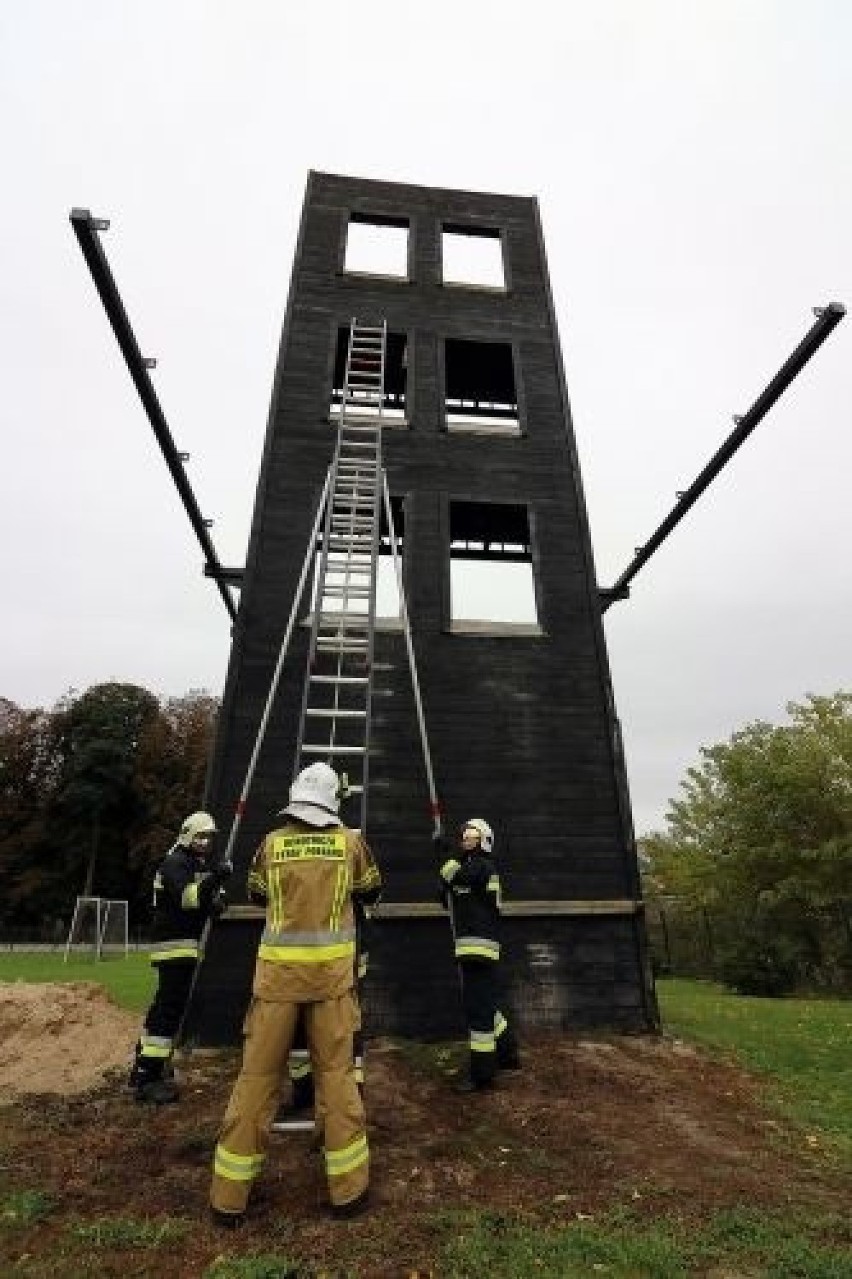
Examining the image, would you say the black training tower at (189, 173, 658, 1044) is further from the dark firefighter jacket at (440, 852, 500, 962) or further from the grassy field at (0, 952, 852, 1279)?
the grassy field at (0, 952, 852, 1279)

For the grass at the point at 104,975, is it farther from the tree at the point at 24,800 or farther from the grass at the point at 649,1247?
the tree at the point at 24,800

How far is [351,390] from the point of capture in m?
12.6

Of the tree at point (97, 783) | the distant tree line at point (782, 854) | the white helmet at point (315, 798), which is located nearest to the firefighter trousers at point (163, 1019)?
the white helmet at point (315, 798)

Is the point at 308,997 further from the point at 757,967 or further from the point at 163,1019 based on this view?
the point at 757,967

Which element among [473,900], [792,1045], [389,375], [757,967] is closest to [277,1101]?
[473,900]

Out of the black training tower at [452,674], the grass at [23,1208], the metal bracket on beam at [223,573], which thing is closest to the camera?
the grass at [23,1208]

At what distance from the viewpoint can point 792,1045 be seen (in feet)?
32.5

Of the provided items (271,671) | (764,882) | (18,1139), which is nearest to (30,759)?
(764,882)

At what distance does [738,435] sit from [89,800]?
145 ft

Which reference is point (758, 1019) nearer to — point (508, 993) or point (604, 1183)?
point (508, 993)

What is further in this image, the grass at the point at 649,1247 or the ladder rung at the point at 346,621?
the ladder rung at the point at 346,621

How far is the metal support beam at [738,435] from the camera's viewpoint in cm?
811

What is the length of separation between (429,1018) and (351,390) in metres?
8.93

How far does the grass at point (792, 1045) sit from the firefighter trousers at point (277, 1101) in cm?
371
